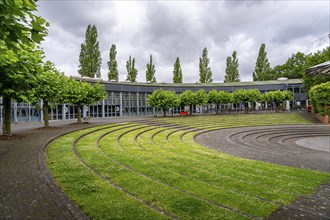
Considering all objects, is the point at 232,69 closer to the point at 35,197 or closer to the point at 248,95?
the point at 248,95

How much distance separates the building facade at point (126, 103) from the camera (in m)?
35.4

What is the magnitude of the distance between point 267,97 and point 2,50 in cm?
6013

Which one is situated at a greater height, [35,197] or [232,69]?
[232,69]

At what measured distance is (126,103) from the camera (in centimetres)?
5288

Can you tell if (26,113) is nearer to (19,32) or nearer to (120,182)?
(120,182)

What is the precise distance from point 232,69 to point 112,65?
135 ft

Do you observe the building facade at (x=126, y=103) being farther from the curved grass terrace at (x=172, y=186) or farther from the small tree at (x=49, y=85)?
the curved grass terrace at (x=172, y=186)

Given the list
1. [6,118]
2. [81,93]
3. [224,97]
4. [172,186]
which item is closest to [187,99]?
[224,97]

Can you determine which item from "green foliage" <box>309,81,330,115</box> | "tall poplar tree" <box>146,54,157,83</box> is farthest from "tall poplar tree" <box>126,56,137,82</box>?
"green foliage" <box>309,81,330,115</box>

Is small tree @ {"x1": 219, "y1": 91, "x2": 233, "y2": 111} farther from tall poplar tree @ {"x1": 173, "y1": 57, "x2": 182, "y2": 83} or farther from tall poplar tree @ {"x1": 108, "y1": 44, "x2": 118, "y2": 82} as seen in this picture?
tall poplar tree @ {"x1": 108, "y1": 44, "x2": 118, "y2": 82}

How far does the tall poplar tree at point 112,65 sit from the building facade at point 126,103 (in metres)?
7.05

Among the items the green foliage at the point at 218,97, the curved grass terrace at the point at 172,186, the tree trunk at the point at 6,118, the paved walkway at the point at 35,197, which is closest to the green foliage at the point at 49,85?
the tree trunk at the point at 6,118

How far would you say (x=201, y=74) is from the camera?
240 ft

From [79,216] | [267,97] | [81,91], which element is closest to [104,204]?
[79,216]
